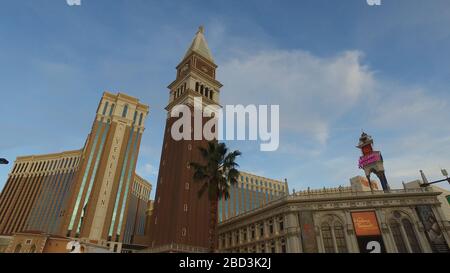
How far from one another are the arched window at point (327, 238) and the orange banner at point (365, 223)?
395cm

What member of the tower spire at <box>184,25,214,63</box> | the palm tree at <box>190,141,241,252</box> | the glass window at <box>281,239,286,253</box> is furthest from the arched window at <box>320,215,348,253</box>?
the tower spire at <box>184,25,214,63</box>

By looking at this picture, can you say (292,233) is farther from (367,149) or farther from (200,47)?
(200,47)

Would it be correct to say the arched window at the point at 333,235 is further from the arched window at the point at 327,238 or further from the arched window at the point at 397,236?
the arched window at the point at 397,236

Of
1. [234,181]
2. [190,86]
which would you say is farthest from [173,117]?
[234,181]

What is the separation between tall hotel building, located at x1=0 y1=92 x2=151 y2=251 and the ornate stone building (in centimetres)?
5270

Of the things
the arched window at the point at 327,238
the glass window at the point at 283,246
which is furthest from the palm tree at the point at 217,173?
the arched window at the point at 327,238

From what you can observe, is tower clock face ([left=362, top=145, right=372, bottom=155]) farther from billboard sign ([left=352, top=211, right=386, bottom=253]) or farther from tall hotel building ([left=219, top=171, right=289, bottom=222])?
tall hotel building ([left=219, top=171, right=289, bottom=222])

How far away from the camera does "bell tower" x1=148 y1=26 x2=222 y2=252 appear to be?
46.7m

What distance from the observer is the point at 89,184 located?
80.1 meters

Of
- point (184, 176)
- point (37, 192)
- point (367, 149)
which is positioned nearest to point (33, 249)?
point (184, 176)

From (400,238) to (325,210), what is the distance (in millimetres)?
11226

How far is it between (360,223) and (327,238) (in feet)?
18.4

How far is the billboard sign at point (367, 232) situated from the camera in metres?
41.2
